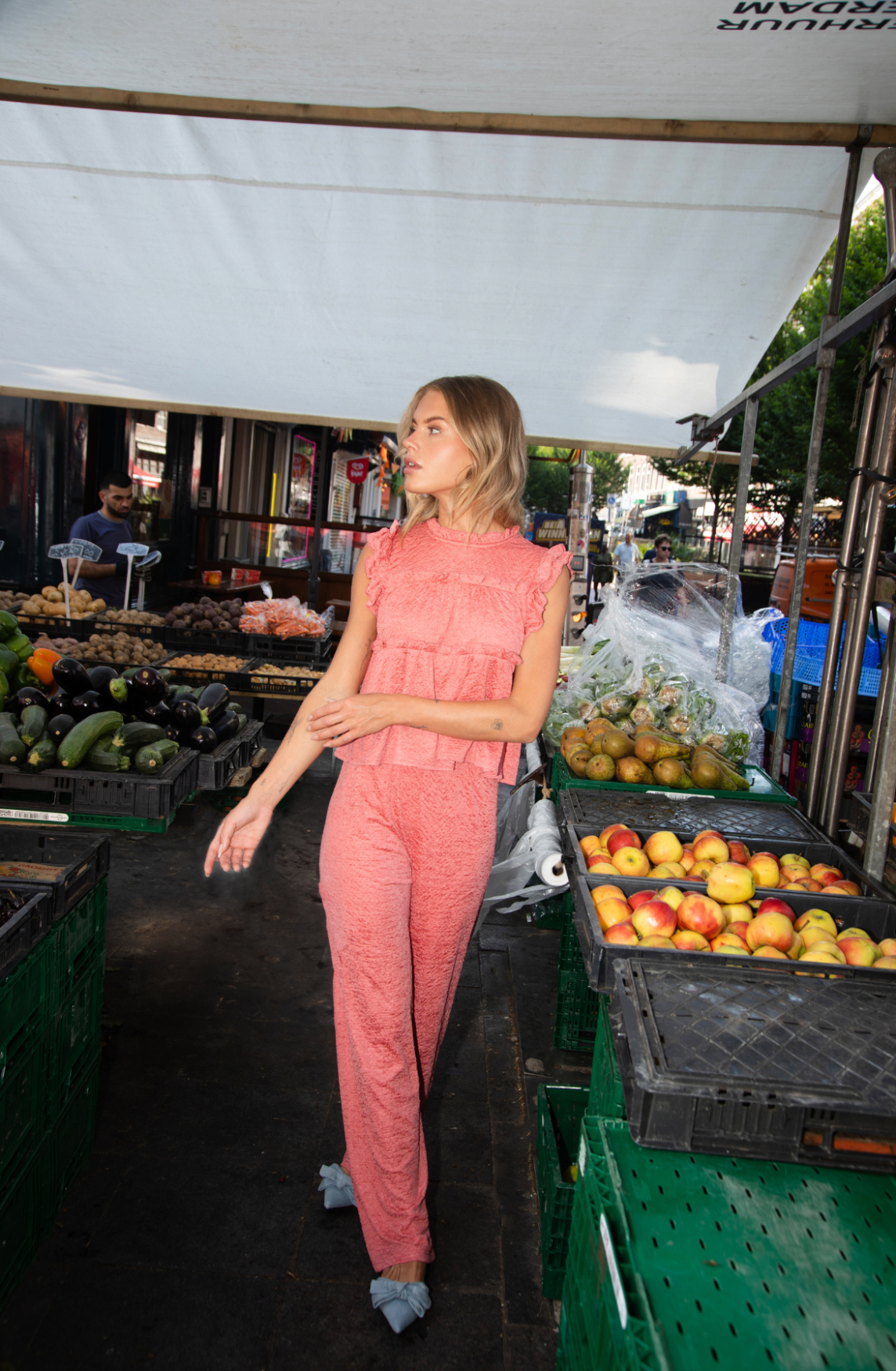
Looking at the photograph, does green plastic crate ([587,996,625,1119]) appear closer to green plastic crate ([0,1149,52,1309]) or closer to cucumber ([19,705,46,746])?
green plastic crate ([0,1149,52,1309])

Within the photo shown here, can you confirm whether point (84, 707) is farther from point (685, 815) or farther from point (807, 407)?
point (807, 407)

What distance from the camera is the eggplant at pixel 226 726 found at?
420cm

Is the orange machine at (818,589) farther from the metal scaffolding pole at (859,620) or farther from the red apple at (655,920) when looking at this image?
the red apple at (655,920)

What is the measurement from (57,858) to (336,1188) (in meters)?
1.24

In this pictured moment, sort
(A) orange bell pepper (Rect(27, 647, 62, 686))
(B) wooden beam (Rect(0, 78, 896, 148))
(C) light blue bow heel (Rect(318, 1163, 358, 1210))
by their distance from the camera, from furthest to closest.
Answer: (A) orange bell pepper (Rect(27, 647, 62, 686)), (B) wooden beam (Rect(0, 78, 896, 148)), (C) light blue bow heel (Rect(318, 1163, 358, 1210))

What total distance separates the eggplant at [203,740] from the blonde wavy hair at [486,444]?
6.62ft

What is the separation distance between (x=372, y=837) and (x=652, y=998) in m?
0.75

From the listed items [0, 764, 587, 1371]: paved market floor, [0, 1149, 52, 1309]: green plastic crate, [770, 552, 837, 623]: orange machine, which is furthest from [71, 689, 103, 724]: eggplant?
[770, 552, 837, 623]: orange machine

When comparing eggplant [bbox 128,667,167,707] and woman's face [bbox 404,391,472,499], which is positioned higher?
woman's face [bbox 404,391,472,499]

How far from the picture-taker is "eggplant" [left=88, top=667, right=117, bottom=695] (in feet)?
13.1

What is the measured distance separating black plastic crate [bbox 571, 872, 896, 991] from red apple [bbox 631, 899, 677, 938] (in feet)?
0.38

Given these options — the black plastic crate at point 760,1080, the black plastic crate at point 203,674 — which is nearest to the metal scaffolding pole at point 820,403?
the black plastic crate at point 760,1080

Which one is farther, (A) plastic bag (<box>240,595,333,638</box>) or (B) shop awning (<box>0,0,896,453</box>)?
(A) plastic bag (<box>240,595,333,638</box>)

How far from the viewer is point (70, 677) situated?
390cm
